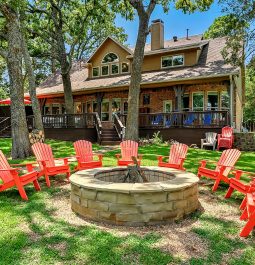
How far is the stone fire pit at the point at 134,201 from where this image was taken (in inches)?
191

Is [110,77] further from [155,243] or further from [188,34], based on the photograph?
[155,243]

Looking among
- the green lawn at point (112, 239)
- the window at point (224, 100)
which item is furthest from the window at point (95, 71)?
the green lawn at point (112, 239)

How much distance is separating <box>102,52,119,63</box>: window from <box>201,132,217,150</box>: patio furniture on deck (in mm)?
10645

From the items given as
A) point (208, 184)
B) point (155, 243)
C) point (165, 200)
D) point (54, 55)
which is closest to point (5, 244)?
point (155, 243)

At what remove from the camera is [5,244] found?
4.10 metres

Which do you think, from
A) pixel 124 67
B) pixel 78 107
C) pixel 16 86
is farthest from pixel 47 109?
pixel 16 86

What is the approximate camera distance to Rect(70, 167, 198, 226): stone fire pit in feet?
15.9

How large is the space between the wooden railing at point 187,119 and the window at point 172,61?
4.60 metres

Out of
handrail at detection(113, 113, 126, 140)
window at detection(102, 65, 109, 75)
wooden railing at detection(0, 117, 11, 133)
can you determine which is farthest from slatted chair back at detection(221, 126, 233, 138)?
wooden railing at detection(0, 117, 11, 133)

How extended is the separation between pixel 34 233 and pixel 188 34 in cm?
2264

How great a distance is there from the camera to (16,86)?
37.9 ft

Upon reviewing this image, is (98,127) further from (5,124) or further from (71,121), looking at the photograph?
(5,124)

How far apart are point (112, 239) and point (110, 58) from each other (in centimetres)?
2041

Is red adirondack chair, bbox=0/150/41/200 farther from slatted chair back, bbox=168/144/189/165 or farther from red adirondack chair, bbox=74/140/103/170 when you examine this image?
slatted chair back, bbox=168/144/189/165
